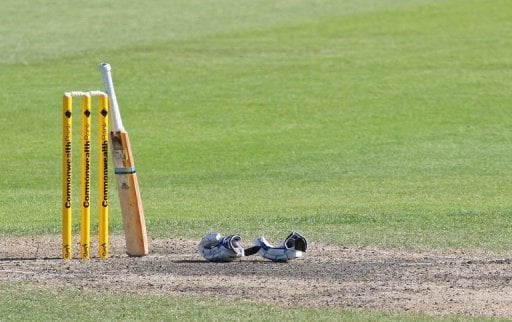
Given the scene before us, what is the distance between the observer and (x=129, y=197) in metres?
10.3

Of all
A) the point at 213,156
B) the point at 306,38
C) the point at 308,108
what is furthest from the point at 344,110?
the point at 306,38

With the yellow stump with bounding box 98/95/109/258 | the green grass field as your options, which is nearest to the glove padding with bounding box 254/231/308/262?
the green grass field

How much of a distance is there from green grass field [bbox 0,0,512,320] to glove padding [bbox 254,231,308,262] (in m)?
1.09

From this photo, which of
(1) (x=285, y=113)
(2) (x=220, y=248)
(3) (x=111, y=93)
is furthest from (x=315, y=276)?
(1) (x=285, y=113)

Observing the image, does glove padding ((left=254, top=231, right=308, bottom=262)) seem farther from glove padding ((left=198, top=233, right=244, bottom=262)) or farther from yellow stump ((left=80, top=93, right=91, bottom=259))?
yellow stump ((left=80, top=93, right=91, bottom=259))

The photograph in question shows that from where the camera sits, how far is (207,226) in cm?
1238

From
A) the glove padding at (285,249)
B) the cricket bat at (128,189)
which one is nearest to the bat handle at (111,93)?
the cricket bat at (128,189)

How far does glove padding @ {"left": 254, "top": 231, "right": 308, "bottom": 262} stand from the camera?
33.2 ft

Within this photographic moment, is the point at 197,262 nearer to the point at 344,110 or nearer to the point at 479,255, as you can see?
the point at 479,255

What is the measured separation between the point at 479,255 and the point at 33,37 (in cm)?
2037

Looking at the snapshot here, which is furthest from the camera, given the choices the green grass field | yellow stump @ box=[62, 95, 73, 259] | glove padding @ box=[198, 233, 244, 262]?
the green grass field

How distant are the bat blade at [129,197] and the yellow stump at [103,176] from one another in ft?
0.35

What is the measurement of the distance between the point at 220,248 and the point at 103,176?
1.10 meters

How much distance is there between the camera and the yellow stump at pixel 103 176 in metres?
10.1
